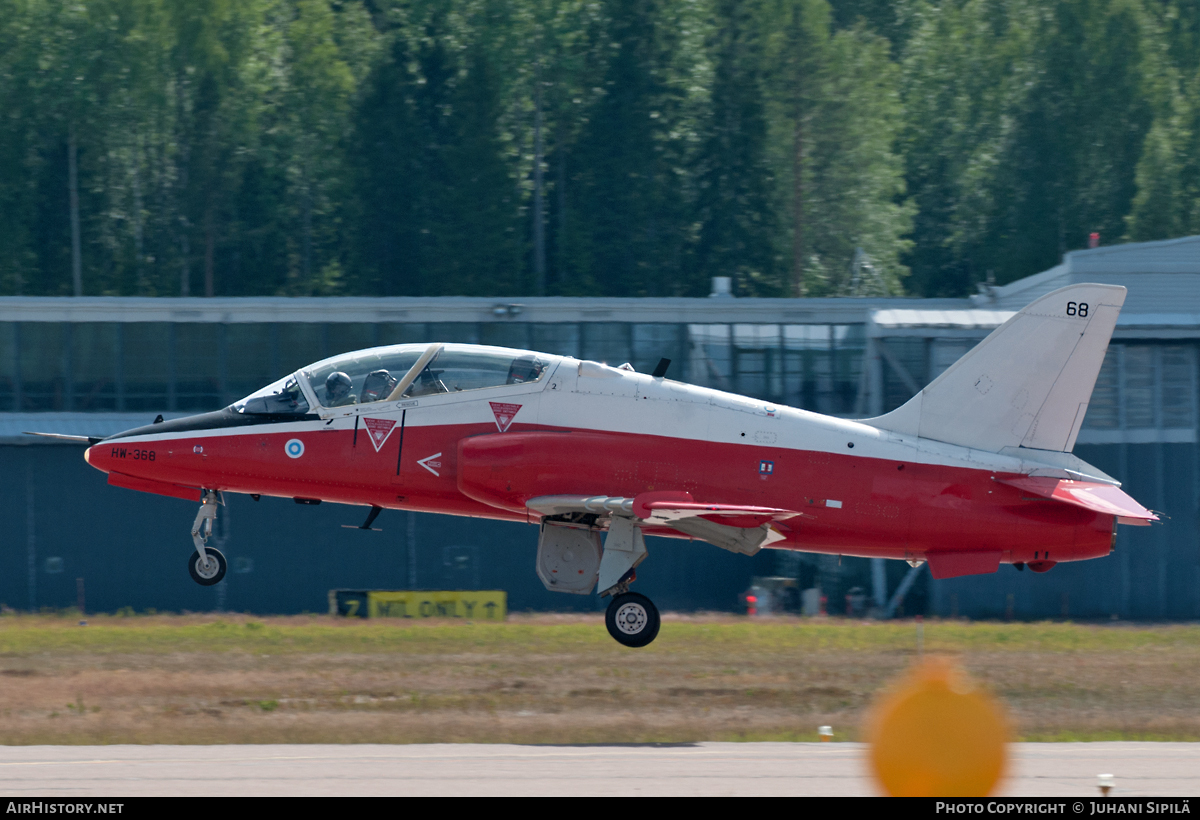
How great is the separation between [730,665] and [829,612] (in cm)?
1145

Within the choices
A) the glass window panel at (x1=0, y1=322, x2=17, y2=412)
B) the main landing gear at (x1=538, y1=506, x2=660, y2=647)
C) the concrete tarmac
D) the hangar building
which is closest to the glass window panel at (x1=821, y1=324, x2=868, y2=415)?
the hangar building

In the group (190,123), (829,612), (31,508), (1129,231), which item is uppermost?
(190,123)

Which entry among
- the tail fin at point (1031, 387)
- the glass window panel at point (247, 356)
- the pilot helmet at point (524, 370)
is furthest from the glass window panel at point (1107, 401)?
the pilot helmet at point (524, 370)

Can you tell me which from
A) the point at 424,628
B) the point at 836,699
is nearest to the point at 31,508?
the point at 424,628

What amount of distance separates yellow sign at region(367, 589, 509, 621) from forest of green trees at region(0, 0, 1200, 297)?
2944 cm

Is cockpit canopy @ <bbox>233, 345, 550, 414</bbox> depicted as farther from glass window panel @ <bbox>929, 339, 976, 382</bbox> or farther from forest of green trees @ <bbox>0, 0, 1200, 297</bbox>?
forest of green trees @ <bbox>0, 0, 1200, 297</bbox>

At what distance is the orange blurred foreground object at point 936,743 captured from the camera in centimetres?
750

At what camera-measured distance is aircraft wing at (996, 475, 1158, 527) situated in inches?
655

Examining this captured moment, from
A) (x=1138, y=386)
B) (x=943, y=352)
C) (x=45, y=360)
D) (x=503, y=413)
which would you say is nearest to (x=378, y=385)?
(x=503, y=413)

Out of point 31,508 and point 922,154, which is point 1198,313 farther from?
point 922,154

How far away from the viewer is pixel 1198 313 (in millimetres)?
36000

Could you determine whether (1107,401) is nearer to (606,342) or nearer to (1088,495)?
(606,342)

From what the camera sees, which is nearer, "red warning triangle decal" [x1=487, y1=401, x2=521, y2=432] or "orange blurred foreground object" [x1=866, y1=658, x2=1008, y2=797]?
"orange blurred foreground object" [x1=866, y1=658, x2=1008, y2=797]

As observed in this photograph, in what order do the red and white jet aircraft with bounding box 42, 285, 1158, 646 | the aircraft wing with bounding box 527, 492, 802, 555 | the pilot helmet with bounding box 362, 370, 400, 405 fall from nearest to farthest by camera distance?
the aircraft wing with bounding box 527, 492, 802, 555, the red and white jet aircraft with bounding box 42, 285, 1158, 646, the pilot helmet with bounding box 362, 370, 400, 405
